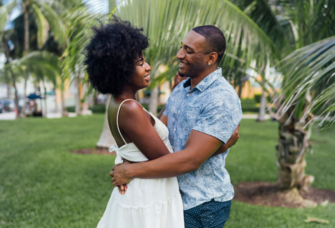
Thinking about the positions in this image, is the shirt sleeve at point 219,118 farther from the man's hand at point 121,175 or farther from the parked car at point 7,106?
the parked car at point 7,106

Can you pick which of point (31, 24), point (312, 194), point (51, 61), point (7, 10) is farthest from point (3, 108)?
point (312, 194)

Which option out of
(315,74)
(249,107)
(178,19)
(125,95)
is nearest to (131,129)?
(125,95)

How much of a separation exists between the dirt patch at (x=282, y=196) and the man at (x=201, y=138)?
3.87 meters

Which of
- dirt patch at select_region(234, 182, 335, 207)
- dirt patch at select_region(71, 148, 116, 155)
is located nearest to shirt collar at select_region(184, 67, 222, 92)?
dirt patch at select_region(234, 182, 335, 207)

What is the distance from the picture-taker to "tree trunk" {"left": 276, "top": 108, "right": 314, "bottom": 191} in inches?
208

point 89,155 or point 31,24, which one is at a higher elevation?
point 31,24

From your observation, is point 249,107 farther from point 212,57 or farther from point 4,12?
point 212,57

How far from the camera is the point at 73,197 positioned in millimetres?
5398

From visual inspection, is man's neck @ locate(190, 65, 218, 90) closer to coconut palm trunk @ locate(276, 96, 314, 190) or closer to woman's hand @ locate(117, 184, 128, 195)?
woman's hand @ locate(117, 184, 128, 195)

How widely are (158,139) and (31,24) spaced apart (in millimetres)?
26160

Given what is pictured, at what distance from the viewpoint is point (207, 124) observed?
1614 mm

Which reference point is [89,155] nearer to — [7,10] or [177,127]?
[177,127]

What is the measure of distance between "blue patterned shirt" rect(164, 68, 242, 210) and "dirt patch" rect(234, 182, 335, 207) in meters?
3.89

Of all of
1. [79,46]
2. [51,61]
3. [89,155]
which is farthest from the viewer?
[51,61]
